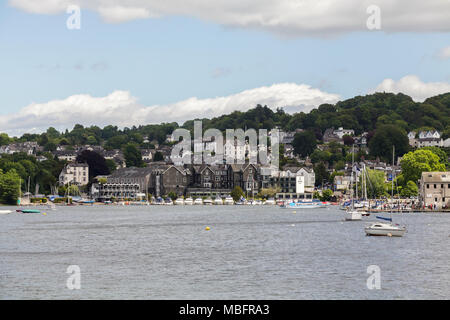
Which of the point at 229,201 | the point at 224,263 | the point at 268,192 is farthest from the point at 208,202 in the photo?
the point at 224,263

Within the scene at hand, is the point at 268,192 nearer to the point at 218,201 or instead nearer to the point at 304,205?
the point at 218,201

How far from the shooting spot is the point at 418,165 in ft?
514

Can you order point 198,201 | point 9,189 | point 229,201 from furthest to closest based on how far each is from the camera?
point 198,201 → point 229,201 → point 9,189

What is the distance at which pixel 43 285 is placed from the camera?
41.5m

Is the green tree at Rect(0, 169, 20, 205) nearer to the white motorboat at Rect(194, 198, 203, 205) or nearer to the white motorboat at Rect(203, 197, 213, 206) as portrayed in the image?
the white motorboat at Rect(194, 198, 203, 205)

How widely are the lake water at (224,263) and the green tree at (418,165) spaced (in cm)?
7654

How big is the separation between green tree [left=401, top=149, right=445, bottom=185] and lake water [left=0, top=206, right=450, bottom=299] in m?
76.5

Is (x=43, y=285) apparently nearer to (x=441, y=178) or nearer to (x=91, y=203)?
(x=441, y=178)

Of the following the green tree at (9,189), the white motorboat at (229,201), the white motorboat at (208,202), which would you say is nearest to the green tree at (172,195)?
the white motorboat at (208,202)

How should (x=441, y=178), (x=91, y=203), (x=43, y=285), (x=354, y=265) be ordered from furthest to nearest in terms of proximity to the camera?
1. (x=91, y=203)
2. (x=441, y=178)
3. (x=354, y=265)
4. (x=43, y=285)

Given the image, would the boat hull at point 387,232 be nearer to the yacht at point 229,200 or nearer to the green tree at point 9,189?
the green tree at point 9,189

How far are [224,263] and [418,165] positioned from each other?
112 meters
